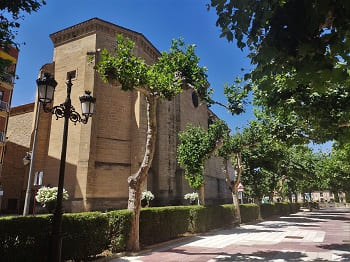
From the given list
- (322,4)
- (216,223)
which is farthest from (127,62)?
(216,223)

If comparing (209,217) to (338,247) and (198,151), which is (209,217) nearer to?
(198,151)

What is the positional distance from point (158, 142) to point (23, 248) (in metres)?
20.1

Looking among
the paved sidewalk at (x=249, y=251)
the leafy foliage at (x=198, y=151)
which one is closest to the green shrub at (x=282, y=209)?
the leafy foliage at (x=198, y=151)

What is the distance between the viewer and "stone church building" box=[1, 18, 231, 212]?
66.6 feet

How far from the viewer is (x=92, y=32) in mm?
23047

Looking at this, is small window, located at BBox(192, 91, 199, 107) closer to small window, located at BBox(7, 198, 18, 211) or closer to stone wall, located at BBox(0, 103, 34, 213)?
stone wall, located at BBox(0, 103, 34, 213)

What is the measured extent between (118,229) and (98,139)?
43.9ft

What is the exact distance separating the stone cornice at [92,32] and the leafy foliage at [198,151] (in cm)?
1261

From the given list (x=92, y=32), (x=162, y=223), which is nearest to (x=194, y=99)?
(x=92, y=32)

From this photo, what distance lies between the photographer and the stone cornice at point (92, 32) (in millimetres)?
23031

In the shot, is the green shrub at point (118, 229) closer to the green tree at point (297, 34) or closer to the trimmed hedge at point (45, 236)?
the trimmed hedge at point (45, 236)

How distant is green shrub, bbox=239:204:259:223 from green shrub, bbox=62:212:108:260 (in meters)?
14.5

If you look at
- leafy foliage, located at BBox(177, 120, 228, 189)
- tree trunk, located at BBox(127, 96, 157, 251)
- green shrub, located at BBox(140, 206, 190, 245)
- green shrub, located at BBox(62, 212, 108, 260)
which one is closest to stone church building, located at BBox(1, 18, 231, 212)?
leafy foliage, located at BBox(177, 120, 228, 189)

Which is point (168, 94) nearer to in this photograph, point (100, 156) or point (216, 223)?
point (216, 223)
